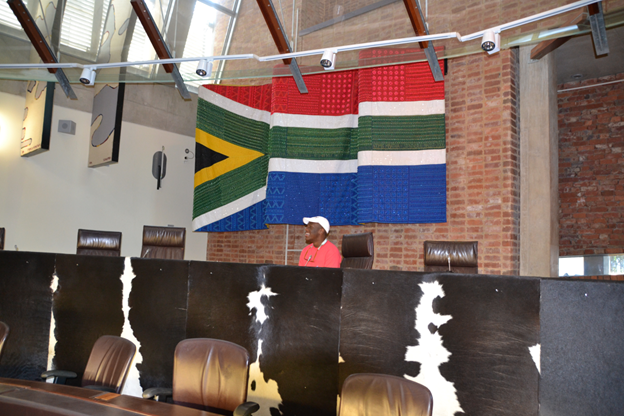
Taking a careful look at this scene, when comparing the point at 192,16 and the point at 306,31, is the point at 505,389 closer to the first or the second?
the point at 306,31

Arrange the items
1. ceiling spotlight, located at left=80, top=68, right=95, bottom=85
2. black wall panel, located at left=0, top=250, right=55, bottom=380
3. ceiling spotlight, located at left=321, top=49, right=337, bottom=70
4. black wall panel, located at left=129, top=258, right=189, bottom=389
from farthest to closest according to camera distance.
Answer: ceiling spotlight, located at left=80, top=68, right=95, bottom=85
ceiling spotlight, located at left=321, top=49, right=337, bottom=70
black wall panel, located at left=0, top=250, right=55, bottom=380
black wall panel, located at left=129, top=258, right=189, bottom=389

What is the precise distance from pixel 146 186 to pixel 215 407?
17.4 ft

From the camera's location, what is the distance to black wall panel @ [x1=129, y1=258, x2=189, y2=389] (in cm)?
338

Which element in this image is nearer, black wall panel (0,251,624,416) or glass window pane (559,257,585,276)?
black wall panel (0,251,624,416)

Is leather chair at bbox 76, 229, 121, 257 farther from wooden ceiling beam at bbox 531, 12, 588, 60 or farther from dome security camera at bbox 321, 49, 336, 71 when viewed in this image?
wooden ceiling beam at bbox 531, 12, 588, 60

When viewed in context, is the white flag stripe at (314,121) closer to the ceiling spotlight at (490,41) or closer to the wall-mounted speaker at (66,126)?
the ceiling spotlight at (490,41)

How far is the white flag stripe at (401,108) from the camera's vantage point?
491 cm

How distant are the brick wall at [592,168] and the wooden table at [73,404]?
601 cm

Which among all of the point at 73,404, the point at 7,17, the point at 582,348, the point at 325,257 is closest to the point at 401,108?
the point at 325,257

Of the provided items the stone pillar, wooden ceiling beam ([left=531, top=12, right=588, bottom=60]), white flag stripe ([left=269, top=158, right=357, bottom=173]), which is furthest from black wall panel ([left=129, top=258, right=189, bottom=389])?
wooden ceiling beam ([left=531, top=12, right=588, bottom=60])

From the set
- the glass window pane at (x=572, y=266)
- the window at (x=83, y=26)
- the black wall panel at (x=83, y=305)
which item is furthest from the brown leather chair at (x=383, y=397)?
the glass window pane at (x=572, y=266)

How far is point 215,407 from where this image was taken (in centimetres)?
234

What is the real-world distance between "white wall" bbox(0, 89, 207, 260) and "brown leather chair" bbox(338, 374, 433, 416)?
18.0 feet

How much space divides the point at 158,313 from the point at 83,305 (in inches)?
28.5
